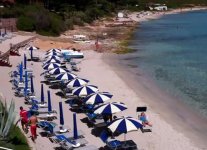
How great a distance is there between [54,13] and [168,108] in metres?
50.0

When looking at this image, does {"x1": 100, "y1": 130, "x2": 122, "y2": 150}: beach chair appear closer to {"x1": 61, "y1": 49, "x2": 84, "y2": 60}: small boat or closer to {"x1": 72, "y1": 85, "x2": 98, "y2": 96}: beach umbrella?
{"x1": 72, "y1": 85, "x2": 98, "y2": 96}: beach umbrella

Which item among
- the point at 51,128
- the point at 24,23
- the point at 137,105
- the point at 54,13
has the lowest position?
the point at 137,105

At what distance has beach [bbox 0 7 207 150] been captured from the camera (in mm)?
19766

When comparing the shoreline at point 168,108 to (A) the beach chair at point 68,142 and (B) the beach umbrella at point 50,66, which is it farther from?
(B) the beach umbrella at point 50,66

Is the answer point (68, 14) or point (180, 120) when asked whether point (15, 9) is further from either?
point (180, 120)

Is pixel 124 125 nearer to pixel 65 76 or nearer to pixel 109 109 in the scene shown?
pixel 109 109

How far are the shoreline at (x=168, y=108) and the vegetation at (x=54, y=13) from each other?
25744 millimetres

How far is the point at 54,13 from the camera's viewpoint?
242 ft

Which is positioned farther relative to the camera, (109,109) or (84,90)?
(84,90)

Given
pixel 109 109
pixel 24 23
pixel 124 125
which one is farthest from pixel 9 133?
pixel 24 23

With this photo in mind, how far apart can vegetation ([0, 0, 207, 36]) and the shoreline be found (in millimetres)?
25744

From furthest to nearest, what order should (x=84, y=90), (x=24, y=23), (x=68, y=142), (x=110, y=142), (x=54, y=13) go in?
(x=54, y=13) < (x=24, y=23) < (x=84, y=90) < (x=110, y=142) < (x=68, y=142)

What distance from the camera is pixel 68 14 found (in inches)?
3076

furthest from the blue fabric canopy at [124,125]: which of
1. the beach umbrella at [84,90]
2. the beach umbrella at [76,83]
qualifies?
the beach umbrella at [76,83]
